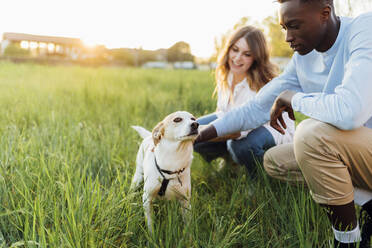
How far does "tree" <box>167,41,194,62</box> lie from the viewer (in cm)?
3033

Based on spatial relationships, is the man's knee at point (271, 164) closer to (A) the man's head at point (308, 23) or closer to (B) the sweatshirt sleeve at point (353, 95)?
Result: (B) the sweatshirt sleeve at point (353, 95)

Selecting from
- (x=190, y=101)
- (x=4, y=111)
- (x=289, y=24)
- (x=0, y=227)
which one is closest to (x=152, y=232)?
(x=0, y=227)

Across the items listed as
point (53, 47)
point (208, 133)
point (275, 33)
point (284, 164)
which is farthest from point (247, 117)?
point (53, 47)

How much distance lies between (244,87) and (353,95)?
1.46 meters

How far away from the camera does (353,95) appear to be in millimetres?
1271

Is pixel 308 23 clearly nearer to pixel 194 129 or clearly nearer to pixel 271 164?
pixel 194 129

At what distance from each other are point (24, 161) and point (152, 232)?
1.12 meters

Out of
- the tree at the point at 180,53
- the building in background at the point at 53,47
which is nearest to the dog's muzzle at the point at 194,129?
the building in background at the point at 53,47

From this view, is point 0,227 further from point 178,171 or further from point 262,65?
point 262,65

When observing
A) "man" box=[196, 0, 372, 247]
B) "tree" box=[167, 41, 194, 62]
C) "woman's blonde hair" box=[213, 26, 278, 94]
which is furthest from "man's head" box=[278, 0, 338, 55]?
"tree" box=[167, 41, 194, 62]

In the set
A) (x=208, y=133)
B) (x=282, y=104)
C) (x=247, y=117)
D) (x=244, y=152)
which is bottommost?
(x=244, y=152)

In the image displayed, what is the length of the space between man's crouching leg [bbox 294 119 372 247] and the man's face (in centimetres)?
39

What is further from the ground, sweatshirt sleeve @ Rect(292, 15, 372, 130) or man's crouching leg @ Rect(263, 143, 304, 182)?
sweatshirt sleeve @ Rect(292, 15, 372, 130)

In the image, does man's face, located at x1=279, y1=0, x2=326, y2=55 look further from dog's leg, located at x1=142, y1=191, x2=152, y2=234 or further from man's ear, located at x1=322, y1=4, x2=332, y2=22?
dog's leg, located at x1=142, y1=191, x2=152, y2=234
